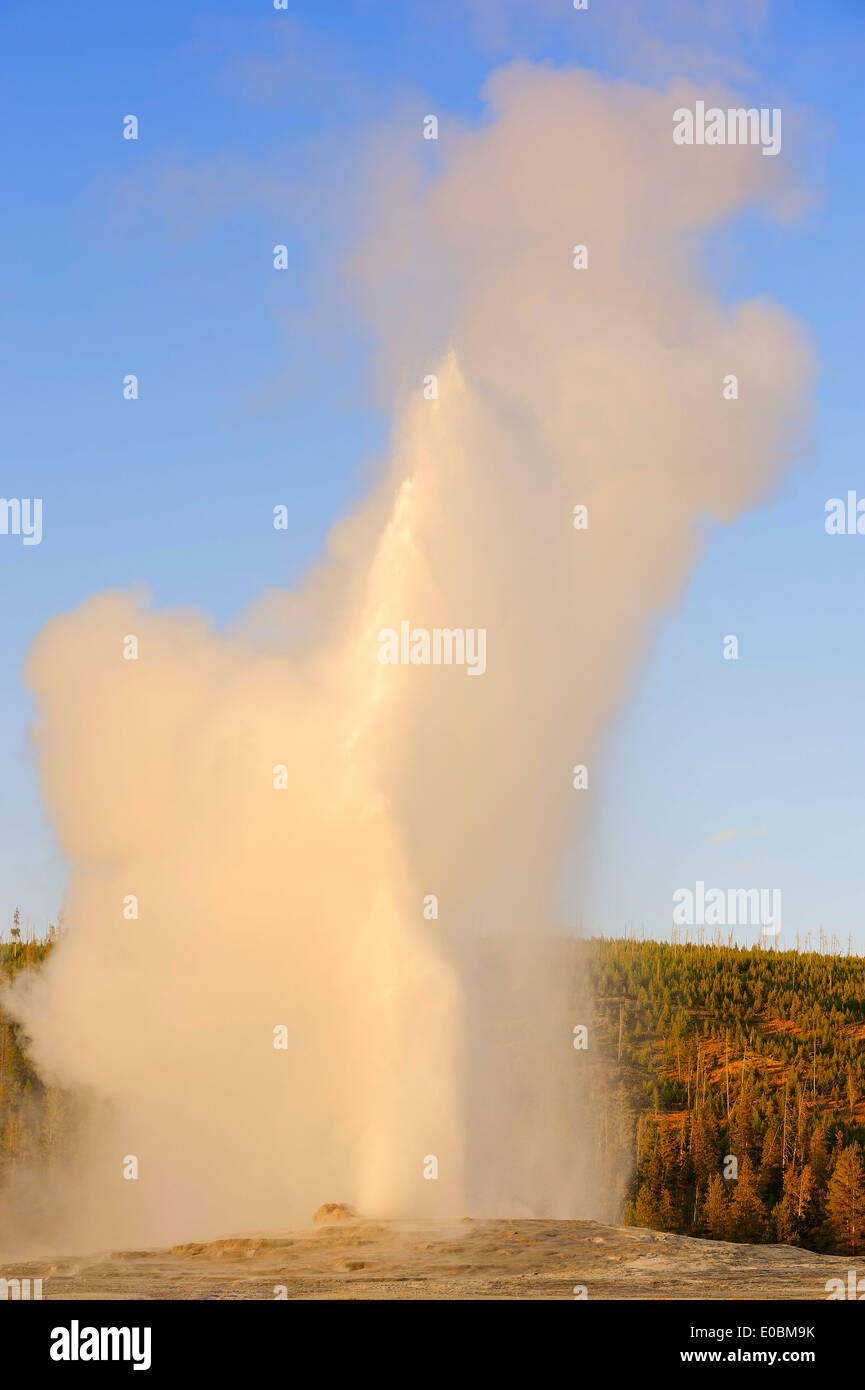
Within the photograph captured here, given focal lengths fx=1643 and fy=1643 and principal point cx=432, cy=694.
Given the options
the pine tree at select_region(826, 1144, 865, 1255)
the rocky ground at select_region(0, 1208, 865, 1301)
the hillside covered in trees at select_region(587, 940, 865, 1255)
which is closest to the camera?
the rocky ground at select_region(0, 1208, 865, 1301)

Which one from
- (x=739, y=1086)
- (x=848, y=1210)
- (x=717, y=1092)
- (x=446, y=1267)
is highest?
(x=446, y=1267)

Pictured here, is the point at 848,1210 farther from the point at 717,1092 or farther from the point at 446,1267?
the point at 446,1267

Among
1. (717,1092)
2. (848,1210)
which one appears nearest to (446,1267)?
(848,1210)

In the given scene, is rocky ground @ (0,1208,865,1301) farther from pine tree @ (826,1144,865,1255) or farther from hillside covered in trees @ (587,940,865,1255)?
hillside covered in trees @ (587,940,865,1255)

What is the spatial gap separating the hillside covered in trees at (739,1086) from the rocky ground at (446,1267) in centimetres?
4129

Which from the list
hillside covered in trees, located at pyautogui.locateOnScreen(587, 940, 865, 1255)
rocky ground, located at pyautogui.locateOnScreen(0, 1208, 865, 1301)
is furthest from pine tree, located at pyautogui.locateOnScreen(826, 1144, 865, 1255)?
rocky ground, located at pyautogui.locateOnScreen(0, 1208, 865, 1301)

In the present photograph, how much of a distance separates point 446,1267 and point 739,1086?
75.6m

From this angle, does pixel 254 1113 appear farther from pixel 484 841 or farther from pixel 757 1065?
pixel 757 1065

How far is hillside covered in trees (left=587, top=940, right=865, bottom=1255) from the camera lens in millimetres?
75375

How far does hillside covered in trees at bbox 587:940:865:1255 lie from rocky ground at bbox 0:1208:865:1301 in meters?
41.3

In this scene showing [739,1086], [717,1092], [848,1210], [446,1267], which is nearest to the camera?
[446,1267]

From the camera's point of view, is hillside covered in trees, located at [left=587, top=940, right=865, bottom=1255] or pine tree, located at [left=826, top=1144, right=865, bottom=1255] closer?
pine tree, located at [left=826, top=1144, right=865, bottom=1255]

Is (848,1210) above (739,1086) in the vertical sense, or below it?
below

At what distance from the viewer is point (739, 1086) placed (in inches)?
4033
